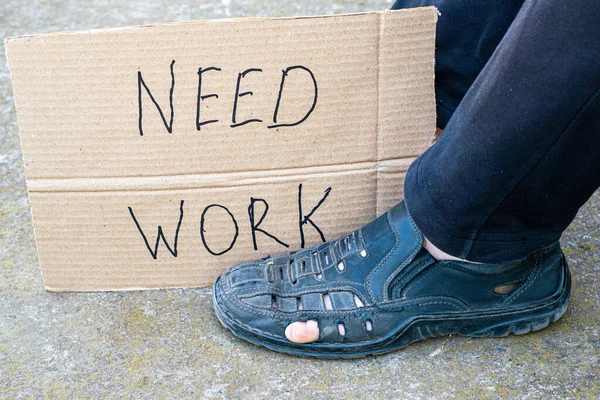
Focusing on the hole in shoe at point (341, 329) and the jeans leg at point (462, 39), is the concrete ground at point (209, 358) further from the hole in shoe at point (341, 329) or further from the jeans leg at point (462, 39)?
the jeans leg at point (462, 39)

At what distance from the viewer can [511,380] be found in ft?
3.11

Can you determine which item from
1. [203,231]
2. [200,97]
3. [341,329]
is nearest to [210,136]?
[200,97]

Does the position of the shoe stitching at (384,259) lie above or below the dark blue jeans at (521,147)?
below

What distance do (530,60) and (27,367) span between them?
0.92 meters

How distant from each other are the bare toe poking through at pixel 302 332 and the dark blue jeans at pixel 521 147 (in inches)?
9.7

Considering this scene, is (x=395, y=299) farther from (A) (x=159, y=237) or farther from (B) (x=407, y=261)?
(A) (x=159, y=237)

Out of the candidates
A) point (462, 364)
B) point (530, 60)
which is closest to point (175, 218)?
point (462, 364)

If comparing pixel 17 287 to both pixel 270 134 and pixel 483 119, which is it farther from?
pixel 483 119

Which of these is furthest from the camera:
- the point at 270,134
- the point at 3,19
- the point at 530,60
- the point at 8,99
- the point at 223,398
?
the point at 3,19

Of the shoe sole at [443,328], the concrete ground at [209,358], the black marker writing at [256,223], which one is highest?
the black marker writing at [256,223]

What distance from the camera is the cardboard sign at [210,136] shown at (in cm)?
105

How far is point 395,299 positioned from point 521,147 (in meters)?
0.33

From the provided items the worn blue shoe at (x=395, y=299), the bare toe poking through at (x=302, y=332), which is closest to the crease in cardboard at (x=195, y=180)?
the worn blue shoe at (x=395, y=299)

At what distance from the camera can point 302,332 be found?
986mm
